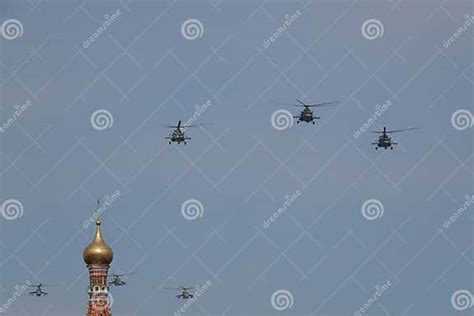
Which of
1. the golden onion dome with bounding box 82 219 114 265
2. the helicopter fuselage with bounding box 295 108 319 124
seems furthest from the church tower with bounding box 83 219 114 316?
the helicopter fuselage with bounding box 295 108 319 124

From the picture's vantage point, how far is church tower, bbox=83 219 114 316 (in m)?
103

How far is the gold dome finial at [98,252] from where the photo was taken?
103 m

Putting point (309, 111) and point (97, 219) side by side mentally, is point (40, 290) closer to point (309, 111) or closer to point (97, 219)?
point (97, 219)

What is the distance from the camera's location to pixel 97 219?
340ft

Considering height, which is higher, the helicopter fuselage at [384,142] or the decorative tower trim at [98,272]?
the helicopter fuselage at [384,142]

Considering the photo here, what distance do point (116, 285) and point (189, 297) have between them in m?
9.96

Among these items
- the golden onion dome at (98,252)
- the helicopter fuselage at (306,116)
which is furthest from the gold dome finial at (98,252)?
the helicopter fuselage at (306,116)

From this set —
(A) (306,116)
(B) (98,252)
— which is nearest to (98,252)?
(B) (98,252)

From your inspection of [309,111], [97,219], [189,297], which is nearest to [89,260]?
[97,219]

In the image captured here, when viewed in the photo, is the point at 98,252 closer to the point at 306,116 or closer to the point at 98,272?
the point at 98,272

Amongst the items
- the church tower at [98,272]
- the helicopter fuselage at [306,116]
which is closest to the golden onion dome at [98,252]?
the church tower at [98,272]

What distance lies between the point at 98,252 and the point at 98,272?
1.62 meters

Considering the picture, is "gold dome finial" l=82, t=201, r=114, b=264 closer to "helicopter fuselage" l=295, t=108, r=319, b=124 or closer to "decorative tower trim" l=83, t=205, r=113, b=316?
"decorative tower trim" l=83, t=205, r=113, b=316

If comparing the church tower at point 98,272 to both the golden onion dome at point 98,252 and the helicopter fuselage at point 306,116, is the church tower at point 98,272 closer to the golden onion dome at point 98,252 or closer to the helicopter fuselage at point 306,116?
the golden onion dome at point 98,252
